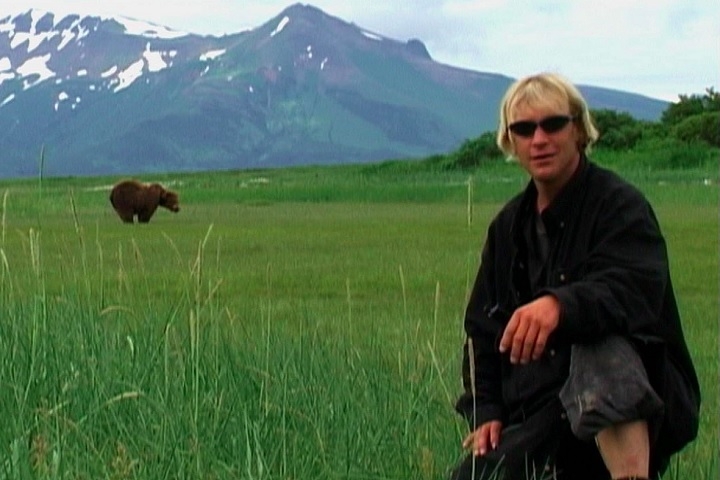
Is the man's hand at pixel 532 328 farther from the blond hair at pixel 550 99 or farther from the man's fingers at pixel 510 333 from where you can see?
the blond hair at pixel 550 99

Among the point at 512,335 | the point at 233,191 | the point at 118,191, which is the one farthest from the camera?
the point at 233,191

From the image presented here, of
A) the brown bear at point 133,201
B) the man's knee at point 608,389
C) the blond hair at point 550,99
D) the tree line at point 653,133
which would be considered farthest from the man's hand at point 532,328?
the tree line at point 653,133

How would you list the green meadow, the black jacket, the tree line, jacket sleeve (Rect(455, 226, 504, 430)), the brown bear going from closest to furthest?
the black jacket → the green meadow → jacket sleeve (Rect(455, 226, 504, 430)) → the brown bear → the tree line

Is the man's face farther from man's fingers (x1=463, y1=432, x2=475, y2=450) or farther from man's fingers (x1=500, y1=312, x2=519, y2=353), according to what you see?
man's fingers (x1=463, y1=432, x2=475, y2=450)

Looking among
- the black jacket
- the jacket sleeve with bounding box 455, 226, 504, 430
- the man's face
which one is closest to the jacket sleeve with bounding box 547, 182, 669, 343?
the black jacket

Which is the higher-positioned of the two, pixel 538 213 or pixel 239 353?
pixel 538 213

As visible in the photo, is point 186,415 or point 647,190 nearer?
point 186,415

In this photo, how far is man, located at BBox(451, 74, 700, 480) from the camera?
351cm

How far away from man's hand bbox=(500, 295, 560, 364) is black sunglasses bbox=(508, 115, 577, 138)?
468mm

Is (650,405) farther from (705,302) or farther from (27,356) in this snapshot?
(705,302)

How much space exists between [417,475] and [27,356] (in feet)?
4.08

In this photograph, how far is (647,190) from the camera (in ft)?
89.0

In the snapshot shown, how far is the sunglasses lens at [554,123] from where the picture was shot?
12.2 ft

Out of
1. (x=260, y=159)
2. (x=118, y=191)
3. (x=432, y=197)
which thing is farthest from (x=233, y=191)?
(x=260, y=159)
